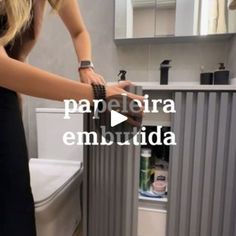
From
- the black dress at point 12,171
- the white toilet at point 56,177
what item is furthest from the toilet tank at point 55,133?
the black dress at point 12,171

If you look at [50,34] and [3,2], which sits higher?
[50,34]

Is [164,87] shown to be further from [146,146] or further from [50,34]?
[50,34]

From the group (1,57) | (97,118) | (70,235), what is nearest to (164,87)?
(97,118)

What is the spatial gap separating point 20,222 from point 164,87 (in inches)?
22.9

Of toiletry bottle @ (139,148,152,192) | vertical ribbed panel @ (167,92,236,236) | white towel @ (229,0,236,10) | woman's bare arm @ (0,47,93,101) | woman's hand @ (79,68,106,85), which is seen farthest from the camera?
white towel @ (229,0,236,10)

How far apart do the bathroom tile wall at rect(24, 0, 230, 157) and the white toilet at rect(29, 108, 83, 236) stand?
0.22 m

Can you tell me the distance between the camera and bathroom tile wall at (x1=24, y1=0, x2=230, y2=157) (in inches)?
47.8

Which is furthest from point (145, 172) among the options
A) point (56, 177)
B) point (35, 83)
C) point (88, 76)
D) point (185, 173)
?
point (35, 83)

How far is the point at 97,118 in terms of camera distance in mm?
701

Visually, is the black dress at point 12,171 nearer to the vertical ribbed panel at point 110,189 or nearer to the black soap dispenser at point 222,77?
the vertical ribbed panel at point 110,189

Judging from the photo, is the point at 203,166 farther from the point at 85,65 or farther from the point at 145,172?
the point at 85,65

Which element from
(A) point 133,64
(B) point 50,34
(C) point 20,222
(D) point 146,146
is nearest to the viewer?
(C) point 20,222

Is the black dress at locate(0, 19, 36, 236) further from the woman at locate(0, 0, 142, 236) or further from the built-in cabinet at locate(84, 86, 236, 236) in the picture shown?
the built-in cabinet at locate(84, 86, 236, 236)

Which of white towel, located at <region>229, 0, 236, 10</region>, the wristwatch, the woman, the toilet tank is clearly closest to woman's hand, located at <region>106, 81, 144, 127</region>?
the woman
